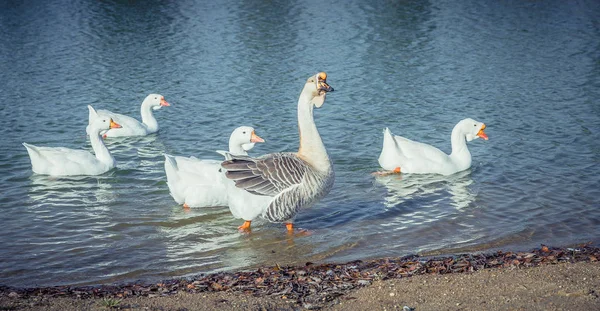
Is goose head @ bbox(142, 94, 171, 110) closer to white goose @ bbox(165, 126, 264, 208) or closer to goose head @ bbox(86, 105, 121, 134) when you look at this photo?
goose head @ bbox(86, 105, 121, 134)

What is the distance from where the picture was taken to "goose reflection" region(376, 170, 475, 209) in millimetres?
10320

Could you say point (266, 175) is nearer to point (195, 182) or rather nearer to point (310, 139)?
point (310, 139)

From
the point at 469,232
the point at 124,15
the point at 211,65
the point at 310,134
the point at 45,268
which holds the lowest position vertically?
the point at 469,232

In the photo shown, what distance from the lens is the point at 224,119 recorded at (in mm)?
14141

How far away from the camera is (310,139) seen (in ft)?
28.5

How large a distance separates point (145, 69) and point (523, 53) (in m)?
10.0

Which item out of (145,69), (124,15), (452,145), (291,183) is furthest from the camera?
(124,15)

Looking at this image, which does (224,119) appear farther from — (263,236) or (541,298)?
(541,298)

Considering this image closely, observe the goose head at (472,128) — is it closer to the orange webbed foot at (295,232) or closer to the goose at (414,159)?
the goose at (414,159)

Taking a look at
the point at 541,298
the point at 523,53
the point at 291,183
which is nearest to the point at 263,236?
the point at 291,183

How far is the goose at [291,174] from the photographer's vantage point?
848 centimetres

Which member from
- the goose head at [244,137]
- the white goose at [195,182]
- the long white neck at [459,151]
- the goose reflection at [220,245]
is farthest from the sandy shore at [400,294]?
the long white neck at [459,151]

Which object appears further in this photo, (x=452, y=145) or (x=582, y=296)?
(x=452, y=145)

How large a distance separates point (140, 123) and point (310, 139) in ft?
20.0
